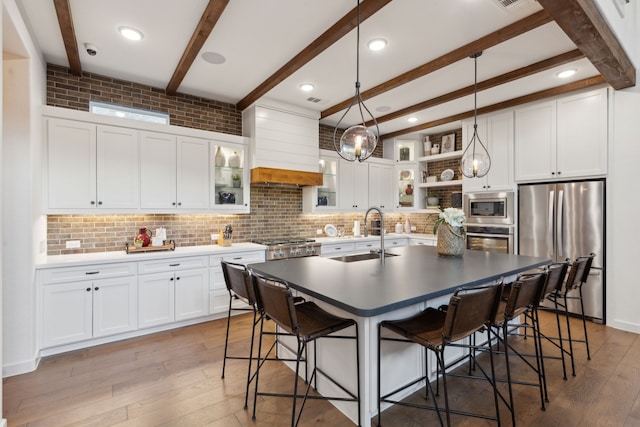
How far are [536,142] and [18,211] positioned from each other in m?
5.57

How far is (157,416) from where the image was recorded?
6.61ft

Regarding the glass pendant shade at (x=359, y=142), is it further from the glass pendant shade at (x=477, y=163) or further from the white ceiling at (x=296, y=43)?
the glass pendant shade at (x=477, y=163)

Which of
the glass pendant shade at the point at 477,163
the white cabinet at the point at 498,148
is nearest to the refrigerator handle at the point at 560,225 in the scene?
the white cabinet at the point at 498,148

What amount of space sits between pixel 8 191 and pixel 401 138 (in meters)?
5.49

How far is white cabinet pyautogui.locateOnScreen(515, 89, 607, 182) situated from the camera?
3.56m

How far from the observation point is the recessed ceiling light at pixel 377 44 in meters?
2.74

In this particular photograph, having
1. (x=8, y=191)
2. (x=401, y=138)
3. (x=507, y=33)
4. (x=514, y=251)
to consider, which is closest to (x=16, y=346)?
(x=8, y=191)

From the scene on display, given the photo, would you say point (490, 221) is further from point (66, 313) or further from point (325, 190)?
point (66, 313)

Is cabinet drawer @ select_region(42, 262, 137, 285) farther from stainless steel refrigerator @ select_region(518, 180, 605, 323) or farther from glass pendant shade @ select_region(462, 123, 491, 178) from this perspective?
stainless steel refrigerator @ select_region(518, 180, 605, 323)

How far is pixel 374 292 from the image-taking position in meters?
1.74

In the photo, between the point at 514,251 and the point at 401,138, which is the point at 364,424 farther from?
the point at 401,138

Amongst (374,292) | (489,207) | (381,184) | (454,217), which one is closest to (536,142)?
(489,207)

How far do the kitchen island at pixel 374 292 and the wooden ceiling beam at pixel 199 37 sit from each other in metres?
1.96

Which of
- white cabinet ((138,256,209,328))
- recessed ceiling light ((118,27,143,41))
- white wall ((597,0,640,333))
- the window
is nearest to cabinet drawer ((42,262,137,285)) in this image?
white cabinet ((138,256,209,328))
